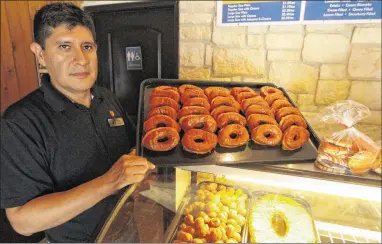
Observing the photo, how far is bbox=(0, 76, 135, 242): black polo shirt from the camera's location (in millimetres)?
1743

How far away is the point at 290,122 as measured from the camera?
5.33ft

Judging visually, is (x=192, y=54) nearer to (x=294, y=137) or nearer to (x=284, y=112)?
(x=284, y=112)

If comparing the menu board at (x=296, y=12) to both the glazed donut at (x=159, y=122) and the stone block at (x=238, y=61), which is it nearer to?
the stone block at (x=238, y=61)

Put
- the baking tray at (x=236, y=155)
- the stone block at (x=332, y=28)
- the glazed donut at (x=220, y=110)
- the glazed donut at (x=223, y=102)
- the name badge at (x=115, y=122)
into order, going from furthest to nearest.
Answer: the stone block at (x=332, y=28) → the name badge at (x=115, y=122) → the glazed donut at (x=223, y=102) → the glazed donut at (x=220, y=110) → the baking tray at (x=236, y=155)

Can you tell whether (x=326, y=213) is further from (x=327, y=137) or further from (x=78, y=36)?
(x=78, y=36)

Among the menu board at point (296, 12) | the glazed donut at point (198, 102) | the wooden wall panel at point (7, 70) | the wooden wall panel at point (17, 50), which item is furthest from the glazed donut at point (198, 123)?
the wooden wall panel at point (7, 70)

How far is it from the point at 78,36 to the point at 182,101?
2.83ft

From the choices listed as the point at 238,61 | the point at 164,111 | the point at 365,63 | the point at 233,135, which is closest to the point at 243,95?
the point at 233,135

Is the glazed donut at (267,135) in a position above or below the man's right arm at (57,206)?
above

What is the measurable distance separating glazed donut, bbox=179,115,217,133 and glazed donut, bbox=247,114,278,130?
A: 0.22 metres

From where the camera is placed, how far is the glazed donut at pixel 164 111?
5.78 ft

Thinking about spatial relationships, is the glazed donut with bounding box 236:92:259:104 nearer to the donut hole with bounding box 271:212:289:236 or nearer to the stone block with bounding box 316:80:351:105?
the donut hole with bounding box 271:212:289:236

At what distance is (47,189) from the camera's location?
6.05 ft

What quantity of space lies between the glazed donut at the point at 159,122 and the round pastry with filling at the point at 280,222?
2.70ft
